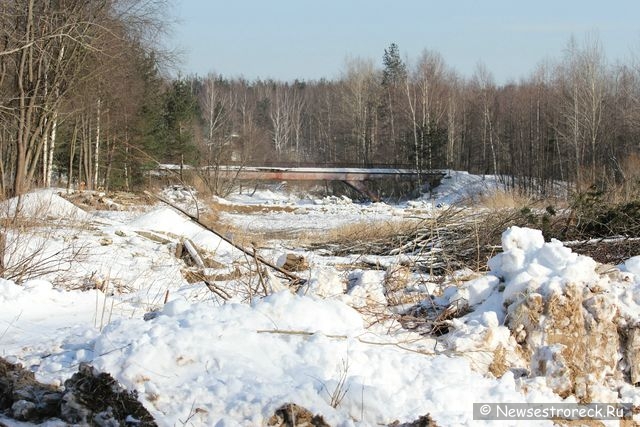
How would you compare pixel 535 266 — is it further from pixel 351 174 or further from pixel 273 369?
pixel 351 174

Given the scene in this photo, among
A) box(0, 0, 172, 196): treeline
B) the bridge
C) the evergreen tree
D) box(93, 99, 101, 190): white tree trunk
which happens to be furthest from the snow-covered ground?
the evergreen tree

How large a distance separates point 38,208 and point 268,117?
260 feet

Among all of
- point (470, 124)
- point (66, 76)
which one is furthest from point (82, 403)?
point (470, 124)

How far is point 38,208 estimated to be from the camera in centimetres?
1089

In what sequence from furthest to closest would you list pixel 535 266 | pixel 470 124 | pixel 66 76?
pixel 470 124 → pixel 66 76 → pixel 535 266

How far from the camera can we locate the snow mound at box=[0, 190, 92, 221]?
9.21 m

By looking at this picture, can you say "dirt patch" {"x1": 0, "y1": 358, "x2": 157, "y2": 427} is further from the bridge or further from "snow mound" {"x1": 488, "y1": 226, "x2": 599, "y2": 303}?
the bridge

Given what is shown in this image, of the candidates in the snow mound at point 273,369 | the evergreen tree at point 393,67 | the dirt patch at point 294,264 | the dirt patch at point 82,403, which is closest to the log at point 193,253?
the dirt patch at point 294,264

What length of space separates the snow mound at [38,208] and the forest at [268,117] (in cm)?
52

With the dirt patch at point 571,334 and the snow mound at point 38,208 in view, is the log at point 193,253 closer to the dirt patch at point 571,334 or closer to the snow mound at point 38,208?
the snow mound at point 38,208

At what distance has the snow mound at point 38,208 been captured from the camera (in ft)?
30.2

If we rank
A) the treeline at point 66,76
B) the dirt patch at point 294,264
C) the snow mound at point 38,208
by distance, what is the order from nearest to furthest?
the dirt patch at point 294,264 < the snow mound at point 38,208 < the treeline at point 66,76

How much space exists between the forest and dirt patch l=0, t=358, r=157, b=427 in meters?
1.27

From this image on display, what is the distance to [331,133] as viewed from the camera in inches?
3115
